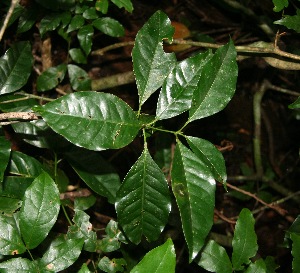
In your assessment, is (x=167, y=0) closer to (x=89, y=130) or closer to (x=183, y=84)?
(x=183, y=84)

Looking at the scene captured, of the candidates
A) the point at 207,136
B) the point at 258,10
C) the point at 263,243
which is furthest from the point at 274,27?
the point at 263,243

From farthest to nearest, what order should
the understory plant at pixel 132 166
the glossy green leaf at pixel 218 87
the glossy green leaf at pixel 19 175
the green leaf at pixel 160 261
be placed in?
the glossy green leaf at pixel 19 175, the glossy green leaf at pixel 218 87, the understory plant at pixel 132 166, the green leaf at pixel 160 261

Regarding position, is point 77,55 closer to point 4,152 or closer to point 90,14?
point 90,14

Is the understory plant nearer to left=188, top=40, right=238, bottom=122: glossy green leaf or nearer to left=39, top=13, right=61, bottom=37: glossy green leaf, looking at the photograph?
left=188, top=40, right=238, bottom=122: glossy green leaf

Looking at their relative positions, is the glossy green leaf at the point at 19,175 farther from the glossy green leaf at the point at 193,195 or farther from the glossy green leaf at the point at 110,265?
the glossy green leaf at the point at 193,195

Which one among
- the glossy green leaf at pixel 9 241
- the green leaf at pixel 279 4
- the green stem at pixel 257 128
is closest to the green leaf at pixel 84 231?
the glossy green leaf at pixel 9 241

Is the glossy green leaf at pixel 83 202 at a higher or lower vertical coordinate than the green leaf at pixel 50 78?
lower

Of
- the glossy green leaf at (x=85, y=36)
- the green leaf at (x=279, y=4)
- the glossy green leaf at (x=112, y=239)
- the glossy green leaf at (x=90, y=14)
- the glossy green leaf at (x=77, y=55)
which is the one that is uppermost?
the green leaf at (x=279, y=4)
